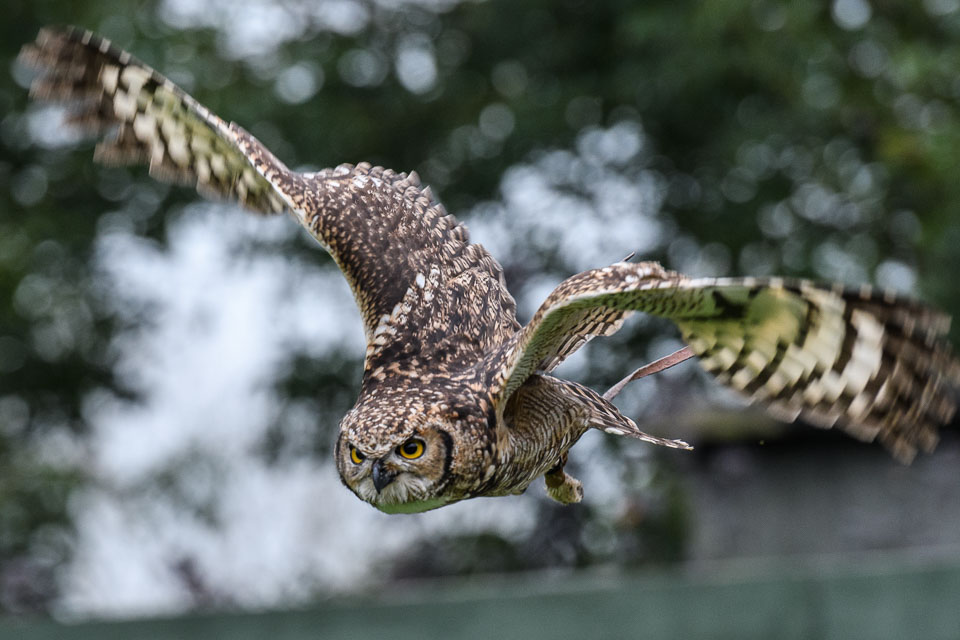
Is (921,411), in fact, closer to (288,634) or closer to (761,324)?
(761,324)

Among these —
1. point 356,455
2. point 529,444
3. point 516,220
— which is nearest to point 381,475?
point 356,455

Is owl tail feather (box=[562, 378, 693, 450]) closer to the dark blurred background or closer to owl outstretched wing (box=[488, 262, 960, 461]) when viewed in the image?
owl outstretched wing (box=[488, 262, 960, 461])

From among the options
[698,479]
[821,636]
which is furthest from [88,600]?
[821,636]

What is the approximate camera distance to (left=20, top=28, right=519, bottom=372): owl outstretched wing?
253cm

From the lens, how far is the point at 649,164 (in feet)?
36.9

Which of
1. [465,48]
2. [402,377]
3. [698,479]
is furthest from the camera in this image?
[465,48]

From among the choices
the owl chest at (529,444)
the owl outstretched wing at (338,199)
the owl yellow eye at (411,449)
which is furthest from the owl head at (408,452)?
the owl outstretched wing at (338,199)

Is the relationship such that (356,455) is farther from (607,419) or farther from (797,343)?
(797,343)

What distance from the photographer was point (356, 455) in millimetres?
2164

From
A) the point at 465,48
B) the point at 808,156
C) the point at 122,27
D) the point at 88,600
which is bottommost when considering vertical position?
the point at 88,600

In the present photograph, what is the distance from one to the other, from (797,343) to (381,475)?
741 millimetres

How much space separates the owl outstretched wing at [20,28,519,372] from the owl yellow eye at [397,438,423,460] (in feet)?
0.85

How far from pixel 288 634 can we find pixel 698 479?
3629mm

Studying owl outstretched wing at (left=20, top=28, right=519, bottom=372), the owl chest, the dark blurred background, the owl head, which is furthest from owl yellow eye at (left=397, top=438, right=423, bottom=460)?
the dark blurred background
